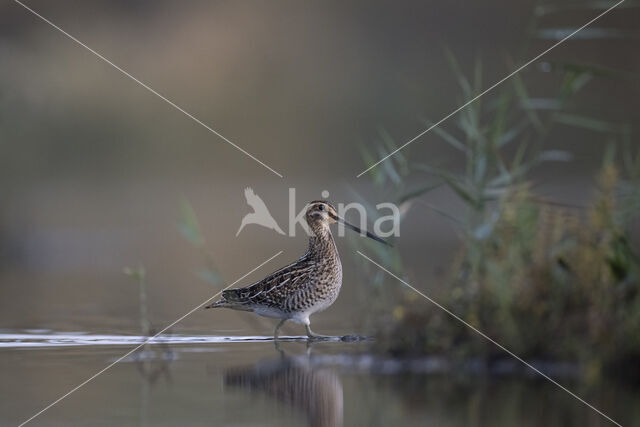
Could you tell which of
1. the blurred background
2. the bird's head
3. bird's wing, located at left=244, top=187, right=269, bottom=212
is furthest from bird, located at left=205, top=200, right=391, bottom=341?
bird's wing, located at left=244, top=187, right=269, bottom=212

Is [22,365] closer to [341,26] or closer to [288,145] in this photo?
[288,145]

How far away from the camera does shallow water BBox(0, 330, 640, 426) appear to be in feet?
19.4

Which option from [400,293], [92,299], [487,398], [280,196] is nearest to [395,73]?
[280,196]

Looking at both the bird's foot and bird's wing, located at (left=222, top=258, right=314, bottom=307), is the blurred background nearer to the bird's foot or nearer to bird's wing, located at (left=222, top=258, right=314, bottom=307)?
bird's wing, located at (left=222, top=258, right=314, bottom=307)

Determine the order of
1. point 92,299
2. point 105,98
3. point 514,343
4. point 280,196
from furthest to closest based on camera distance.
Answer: point 105,98, point 280,196, point 92,299, point 514,343

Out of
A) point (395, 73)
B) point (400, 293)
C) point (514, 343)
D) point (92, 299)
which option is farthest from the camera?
point (395, 73)

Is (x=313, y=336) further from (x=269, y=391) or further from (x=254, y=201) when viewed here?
(x=254, y=201)

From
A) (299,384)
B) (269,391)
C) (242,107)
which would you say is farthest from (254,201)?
(269,391)

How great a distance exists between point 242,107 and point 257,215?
4.03m

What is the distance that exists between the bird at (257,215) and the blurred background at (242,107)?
16 cm

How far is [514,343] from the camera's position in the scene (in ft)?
22.8

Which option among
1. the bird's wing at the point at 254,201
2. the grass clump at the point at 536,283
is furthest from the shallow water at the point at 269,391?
the bird's wing at the point at 254,201

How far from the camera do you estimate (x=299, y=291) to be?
27.9ft

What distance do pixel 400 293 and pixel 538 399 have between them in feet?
5.20
